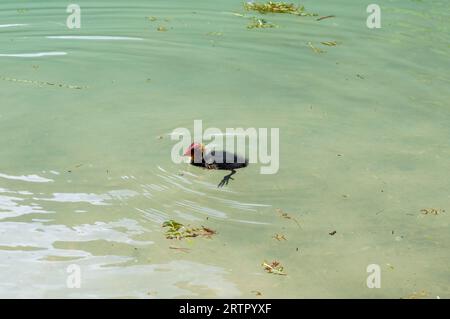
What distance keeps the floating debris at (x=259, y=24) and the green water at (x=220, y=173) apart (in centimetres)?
18

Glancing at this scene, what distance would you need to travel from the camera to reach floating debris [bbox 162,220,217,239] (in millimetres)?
5777

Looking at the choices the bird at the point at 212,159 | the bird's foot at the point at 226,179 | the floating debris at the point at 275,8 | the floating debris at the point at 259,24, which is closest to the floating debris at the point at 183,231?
the bird's foot at the point at 226,179

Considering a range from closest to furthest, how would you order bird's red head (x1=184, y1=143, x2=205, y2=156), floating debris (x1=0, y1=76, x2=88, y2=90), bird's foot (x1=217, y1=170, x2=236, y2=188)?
bird's foot (x1=217, y1=170, x2=236, y2=188), bird's red head (x1=184, y1=143, x2=205, y2=156), floating debris (x1=0, y1=76, x2=88, y2=90)

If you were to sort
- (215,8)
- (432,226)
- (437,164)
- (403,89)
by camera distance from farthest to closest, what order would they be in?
(215,8)
(403,89)
(437,164)
(432,226)

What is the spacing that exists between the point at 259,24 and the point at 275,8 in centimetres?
114

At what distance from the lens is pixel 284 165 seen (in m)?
7.12

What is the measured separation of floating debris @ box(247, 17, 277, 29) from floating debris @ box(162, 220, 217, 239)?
22.6ft

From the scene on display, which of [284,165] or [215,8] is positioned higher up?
[215,8]

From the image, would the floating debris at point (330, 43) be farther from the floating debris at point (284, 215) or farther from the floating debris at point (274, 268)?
the floating debris at point (274, 268)

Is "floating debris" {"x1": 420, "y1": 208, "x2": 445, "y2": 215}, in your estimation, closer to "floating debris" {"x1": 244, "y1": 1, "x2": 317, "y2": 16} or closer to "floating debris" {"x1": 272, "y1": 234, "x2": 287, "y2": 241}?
"floating debris" {"x1": 272, "y1": 234, "x2": 287, "y2": 241}

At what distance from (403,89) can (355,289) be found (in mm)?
5082

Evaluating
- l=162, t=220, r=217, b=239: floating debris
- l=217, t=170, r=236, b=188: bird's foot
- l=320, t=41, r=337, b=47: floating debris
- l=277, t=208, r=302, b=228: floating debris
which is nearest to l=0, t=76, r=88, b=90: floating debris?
l=217, t=170, r=236, b=188: bird's foot

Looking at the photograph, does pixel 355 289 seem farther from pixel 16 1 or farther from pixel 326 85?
pixel 16 1
